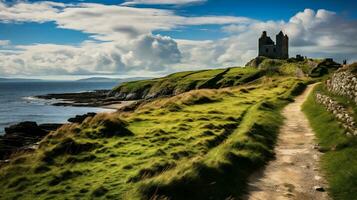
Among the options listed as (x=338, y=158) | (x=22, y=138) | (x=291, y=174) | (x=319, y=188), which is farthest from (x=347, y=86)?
(x=22, y=138)

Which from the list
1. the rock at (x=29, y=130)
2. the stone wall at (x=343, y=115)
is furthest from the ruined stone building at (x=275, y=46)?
the stone wall at (x=343, y=115)

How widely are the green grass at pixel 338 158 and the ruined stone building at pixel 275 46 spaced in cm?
14908

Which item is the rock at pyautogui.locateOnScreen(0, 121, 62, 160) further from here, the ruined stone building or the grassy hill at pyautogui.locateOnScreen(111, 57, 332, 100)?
the ruined stone building

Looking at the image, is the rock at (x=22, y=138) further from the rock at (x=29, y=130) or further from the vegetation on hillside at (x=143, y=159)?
the vegetation on hillside at (x=143, y=159)

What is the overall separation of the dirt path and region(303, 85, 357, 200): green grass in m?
0.44

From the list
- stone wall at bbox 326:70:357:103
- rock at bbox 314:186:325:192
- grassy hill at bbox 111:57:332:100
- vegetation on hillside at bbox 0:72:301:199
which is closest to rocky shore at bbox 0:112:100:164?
vegetation on hillside at bbox 0:72:301:199

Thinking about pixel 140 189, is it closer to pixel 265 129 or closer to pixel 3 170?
pixel 3 170

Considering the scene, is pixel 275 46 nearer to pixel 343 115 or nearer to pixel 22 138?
pixel 22 138

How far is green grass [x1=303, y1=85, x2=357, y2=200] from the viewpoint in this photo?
1383 centimetres

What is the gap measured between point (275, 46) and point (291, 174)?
164 m

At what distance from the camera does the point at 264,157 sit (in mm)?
18562

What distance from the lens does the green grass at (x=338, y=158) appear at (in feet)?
45.4

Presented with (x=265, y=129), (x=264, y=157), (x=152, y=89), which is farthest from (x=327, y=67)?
(x=264, y=157)

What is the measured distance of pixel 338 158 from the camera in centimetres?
1730
